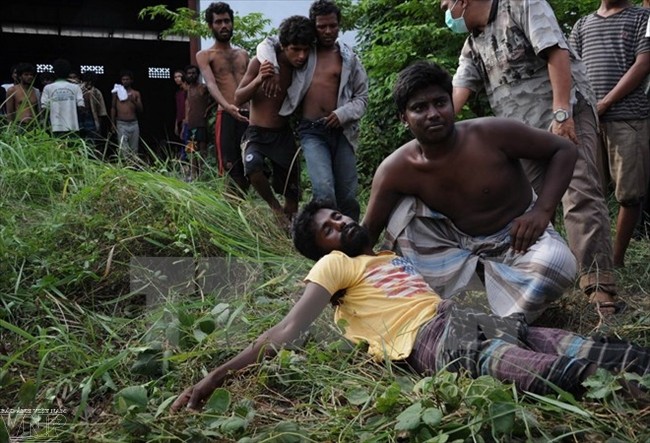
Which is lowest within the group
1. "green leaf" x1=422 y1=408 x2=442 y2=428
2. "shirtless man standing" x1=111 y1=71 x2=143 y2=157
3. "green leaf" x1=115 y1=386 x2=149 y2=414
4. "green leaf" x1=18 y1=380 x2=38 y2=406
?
"shirtless man standing" x1=111 y1=71 x2=143 y2=157

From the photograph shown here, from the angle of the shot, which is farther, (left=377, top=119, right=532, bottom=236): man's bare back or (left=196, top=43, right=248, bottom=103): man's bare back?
(left=196, top=43, right=248, bottom=103): man's bare back

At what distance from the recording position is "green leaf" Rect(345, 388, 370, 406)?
2.45 metres

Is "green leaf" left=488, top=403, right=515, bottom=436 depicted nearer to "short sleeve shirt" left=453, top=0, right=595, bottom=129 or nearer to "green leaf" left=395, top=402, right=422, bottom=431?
"green leaf" left=395, top=402, right=422, bottom=431

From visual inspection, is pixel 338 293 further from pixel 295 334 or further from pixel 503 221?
pixel 503 221

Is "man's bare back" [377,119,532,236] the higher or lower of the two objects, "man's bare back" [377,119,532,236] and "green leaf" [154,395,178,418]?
the higher

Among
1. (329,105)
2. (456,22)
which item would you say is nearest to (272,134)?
(329,105)

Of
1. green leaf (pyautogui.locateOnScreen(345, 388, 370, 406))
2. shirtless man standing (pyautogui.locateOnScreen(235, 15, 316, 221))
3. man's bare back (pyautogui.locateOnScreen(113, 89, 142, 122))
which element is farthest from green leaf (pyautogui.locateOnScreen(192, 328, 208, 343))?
man's bare back (pyautogui.locateOnScreen(113, 89, 142, 122))

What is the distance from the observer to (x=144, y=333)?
10.9 feet

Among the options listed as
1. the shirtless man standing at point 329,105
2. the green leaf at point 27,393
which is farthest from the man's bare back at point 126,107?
the green leaf at point 27,393

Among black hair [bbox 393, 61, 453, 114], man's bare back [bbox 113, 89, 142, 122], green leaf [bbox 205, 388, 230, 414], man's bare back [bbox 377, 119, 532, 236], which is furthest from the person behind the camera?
man's bare back [bbox 113, 89, 142, 122]

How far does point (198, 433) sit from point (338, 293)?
853mm

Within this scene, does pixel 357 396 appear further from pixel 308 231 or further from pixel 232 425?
pixel 308 231

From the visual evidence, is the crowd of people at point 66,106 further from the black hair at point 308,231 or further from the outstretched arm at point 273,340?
the outstretched arm at point 273,340

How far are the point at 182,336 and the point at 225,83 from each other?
11.2 ft
